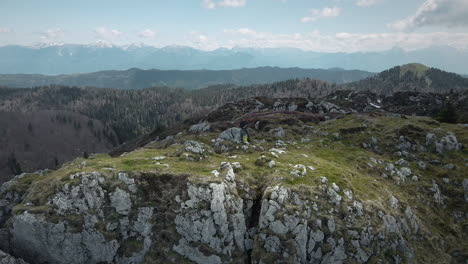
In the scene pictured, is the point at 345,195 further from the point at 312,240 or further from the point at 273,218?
the point at 273,218

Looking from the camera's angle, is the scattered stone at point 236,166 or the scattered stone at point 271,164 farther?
the scattered stone at point 271,164

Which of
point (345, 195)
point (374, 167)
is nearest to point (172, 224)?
point (345, 195)

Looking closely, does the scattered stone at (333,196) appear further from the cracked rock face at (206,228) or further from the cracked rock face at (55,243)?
the cracked rock face at (55,243)

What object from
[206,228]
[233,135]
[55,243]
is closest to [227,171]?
[206,228]

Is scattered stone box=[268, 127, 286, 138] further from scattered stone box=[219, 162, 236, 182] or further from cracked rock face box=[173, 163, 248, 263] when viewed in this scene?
cracked rock face box=[173, 163, 248, 263]

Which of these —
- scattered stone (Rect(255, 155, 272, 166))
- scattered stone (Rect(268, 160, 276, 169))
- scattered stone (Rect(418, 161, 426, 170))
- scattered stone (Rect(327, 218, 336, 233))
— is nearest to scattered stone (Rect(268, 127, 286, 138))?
scattered stone (Rect(255, 155, 272, 166))

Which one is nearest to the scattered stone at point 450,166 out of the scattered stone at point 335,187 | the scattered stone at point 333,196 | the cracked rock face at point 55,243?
the scattered stone at point 335,187

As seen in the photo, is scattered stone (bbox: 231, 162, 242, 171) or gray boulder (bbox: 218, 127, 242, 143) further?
gray boulder (bbox: 218, 127, 242, 143)

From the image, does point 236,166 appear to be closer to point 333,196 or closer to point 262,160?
point 262,160

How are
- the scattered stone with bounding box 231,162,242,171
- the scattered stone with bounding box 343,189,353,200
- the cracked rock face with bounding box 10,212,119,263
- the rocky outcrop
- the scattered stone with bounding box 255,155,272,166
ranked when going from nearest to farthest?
the rocky outcrop < the cracked rock face with bounding box 10,212,119,263 < the scattered stone with bounding box 343,189,353,200 < the scattered stone with bounding box 231,162,242,171 < the scattered stone with bounding box 255,155,272,166

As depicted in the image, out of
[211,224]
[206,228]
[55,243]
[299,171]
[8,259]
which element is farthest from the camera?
[299,171]

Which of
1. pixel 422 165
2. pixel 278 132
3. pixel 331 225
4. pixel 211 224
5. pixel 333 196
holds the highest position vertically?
pixel 278 132
